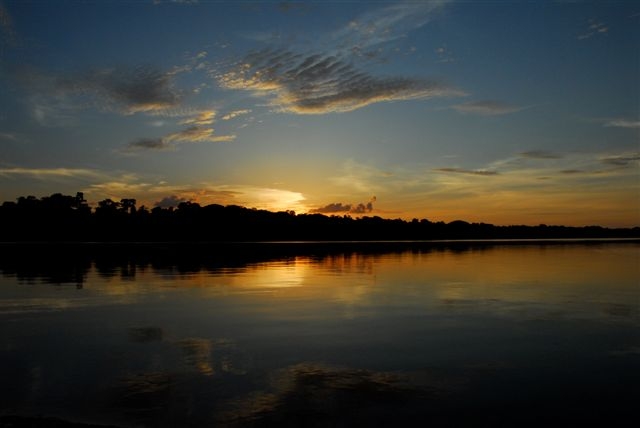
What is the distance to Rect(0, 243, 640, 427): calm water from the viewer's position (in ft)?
37.2

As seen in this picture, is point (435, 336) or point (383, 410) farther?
point (435, 336)

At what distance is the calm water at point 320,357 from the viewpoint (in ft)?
37.2

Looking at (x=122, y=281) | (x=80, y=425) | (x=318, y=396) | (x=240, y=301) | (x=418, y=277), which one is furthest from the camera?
(x=418, y=277)

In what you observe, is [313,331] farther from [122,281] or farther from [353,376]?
[122,281]

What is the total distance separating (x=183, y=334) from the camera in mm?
19516

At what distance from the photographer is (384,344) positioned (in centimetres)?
1792

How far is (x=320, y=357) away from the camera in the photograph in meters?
16.0

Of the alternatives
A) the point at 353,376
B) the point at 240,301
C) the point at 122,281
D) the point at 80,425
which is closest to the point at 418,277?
the point at 240,301

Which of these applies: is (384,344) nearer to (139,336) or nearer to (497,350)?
(497,350)

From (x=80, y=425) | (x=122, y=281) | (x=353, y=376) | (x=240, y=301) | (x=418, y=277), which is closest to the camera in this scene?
(x=80, y=425)

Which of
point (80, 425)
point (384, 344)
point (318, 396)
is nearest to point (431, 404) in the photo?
point (318, 396)

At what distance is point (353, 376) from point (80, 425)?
6748 millimetres

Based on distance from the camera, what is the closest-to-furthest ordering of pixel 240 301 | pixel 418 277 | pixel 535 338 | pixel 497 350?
pixel 497 350 < pixel 535 338 < pixel 240 301 < pixel 418 277

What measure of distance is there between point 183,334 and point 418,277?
26.5 m
